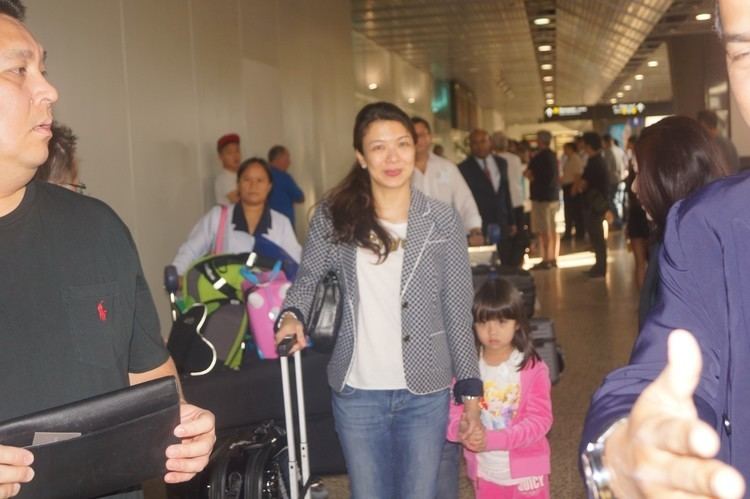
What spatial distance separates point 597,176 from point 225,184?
6.98 metres

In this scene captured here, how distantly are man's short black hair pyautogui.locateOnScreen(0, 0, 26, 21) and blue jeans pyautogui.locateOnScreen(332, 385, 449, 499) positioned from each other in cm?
182

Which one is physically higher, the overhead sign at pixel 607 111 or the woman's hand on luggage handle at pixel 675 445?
the overhead sign at pixel 607 111

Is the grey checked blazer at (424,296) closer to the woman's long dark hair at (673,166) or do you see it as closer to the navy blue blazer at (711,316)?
the woman's long dark hair at (673,166)

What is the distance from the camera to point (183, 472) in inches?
76.4

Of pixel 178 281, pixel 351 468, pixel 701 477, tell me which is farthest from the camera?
pixel 178 281

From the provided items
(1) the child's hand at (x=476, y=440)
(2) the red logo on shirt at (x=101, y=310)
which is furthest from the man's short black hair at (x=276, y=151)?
(2) the red logo on shirt at (x=101, y=310)

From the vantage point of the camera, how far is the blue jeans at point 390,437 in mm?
3467

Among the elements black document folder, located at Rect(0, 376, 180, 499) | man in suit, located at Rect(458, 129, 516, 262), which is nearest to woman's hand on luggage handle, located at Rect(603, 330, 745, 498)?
black document folder, located at Rect(0, 376, 180, 499)

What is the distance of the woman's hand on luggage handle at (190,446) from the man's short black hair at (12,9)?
907 millimetres

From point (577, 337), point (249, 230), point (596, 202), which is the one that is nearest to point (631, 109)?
point (596, 202)

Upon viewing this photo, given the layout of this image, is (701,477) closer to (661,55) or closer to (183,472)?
(183,472)

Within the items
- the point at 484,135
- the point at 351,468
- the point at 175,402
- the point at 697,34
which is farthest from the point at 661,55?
the point at 175,402

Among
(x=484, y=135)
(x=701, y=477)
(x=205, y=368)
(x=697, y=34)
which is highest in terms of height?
(x=697, y=34)

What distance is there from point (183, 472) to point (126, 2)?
678 centimetres
